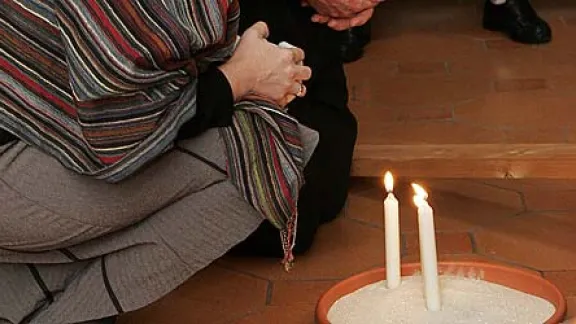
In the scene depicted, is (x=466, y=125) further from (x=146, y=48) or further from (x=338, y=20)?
(x=146, y=48)

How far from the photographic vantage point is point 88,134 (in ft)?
4.13

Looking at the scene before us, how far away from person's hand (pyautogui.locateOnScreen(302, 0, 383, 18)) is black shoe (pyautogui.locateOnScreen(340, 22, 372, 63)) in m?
1.15

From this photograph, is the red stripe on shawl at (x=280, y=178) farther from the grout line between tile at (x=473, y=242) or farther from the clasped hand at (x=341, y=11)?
the grout line between tile at (x=473, y=242)

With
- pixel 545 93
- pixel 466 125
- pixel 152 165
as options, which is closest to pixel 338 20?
pixel 152 165

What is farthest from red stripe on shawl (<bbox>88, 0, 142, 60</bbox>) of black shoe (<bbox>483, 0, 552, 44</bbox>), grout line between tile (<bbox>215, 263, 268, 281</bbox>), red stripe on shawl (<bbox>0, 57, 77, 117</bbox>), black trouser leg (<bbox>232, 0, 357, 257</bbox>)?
black shoe (<bbox>483, 0, 552, 44</bbox>)

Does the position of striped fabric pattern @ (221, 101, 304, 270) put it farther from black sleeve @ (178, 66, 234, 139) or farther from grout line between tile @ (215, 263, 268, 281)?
grout line between tile @ (215, 263, 268, 281)

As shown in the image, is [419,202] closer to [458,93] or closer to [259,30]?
[259,30]

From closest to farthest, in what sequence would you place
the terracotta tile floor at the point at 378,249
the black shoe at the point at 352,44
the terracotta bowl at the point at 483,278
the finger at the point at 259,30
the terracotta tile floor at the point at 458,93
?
the terracotta bowl at the point at 483,278 < the finger at the point at 259,30 < the terracotta tile floor at the point at 378,249 < the terracotta tile floor at the point at 458,93 < the black shoe at the point at 352,44

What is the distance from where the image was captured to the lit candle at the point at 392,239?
4.09ft

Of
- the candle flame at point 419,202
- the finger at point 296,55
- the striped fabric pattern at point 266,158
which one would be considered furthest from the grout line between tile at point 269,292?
the candle flame at point 419,202

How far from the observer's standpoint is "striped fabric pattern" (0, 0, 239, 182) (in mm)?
1223

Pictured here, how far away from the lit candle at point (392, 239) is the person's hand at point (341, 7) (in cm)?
49

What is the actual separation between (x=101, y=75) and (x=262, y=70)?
0.92ft

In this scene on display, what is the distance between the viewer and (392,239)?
1268 mm
